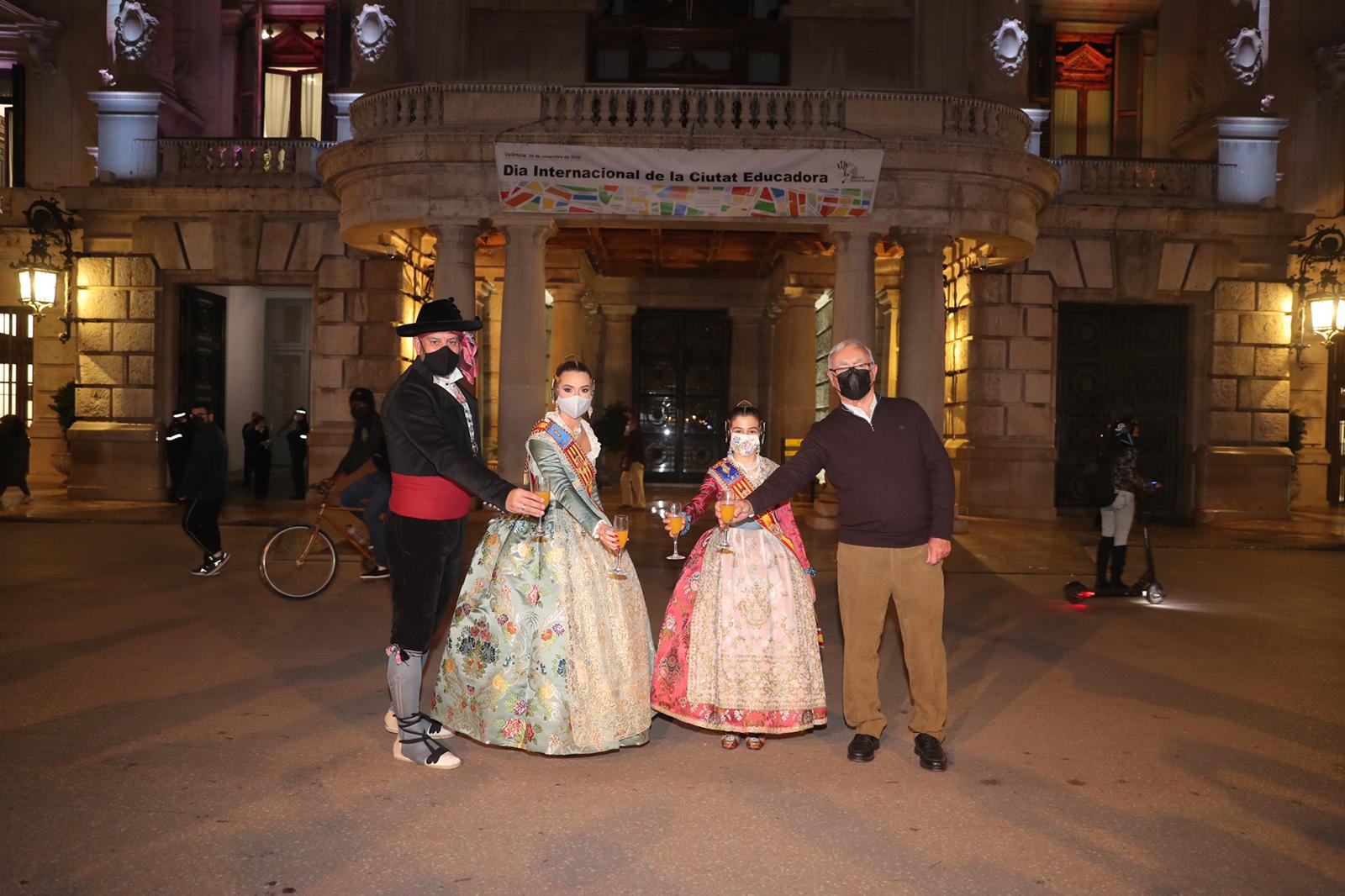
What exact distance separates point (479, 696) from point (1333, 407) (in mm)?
22045

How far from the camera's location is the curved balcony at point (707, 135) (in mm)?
16172

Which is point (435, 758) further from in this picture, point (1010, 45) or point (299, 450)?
point (299, 450)

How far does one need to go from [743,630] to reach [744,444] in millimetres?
1022

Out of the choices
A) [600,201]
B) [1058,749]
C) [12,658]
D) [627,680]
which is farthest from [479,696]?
[600,201]

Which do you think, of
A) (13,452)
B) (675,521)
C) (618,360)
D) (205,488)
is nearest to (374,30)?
(13,452)

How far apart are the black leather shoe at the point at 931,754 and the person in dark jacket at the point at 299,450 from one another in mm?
17636

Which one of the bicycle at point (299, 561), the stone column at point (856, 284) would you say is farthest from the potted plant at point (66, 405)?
the stone column at point (856, 284)

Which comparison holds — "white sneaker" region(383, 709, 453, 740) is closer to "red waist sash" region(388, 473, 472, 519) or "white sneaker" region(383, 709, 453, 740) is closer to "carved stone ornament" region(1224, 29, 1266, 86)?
"red waist sash" region(388, 473, 472, 519)

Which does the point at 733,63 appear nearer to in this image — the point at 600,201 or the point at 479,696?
the point at 600,201

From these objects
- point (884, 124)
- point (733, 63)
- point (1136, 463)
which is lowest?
point (1136, 463)

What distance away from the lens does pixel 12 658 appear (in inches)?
296

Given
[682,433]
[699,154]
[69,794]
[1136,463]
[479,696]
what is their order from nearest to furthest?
[69,794] < [479,696] < [1136,463] < [699,154] < [682,433]

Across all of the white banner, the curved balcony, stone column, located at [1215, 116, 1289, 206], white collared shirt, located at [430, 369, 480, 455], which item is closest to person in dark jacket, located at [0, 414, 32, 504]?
the curved balcony

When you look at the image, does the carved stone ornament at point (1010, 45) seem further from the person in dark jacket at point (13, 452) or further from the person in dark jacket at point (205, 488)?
the person in dark jacket at point (13, 452)
